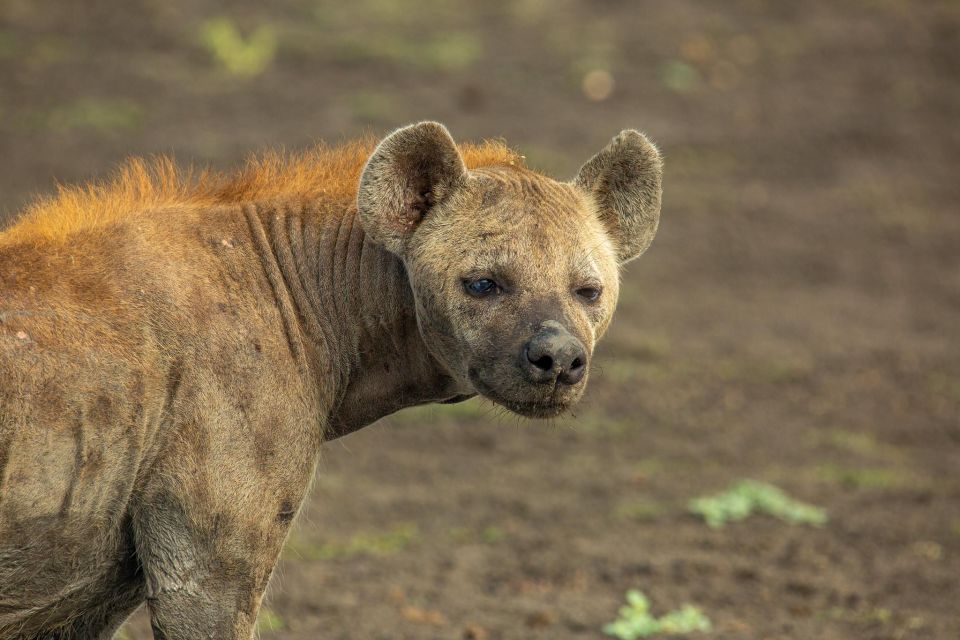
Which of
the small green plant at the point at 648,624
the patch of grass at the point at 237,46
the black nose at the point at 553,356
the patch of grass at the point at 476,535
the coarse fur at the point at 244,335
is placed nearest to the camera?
the coarse fur at the point at 244,335

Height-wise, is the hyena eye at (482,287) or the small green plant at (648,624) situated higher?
the hyena eye at (482,287)

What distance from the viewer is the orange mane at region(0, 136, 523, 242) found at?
401cm

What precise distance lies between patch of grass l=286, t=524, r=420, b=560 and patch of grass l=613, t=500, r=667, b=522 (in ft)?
3.91

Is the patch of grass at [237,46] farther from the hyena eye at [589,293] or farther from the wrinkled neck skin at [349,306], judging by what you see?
the hyena eye at [589,293]

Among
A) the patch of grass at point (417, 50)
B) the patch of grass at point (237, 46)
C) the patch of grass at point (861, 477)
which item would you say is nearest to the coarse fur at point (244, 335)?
the patch of grass at point (861, 477)

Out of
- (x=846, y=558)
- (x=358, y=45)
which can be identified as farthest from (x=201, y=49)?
(x=846, y=558)

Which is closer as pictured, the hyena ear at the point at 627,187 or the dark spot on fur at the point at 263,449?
the dark spot on fur at the point at 263,449

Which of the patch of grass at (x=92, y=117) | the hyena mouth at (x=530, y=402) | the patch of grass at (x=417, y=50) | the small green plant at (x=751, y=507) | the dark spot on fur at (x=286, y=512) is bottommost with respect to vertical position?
the small green plant at (x=751, y=507)

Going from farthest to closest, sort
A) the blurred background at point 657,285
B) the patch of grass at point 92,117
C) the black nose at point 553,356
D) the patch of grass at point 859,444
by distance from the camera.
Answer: the patch of grass at point 92,117 → the patch of grass at point 859,444 → the blurred background at point 657,285 → the black nose at point 553,356

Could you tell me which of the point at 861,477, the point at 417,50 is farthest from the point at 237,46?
the point at 861,477

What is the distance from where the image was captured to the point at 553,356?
12.2 feet

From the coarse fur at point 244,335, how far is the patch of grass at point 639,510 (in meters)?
3.13

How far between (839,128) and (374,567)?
7887 millimetres

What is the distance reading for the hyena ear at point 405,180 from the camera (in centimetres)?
400
